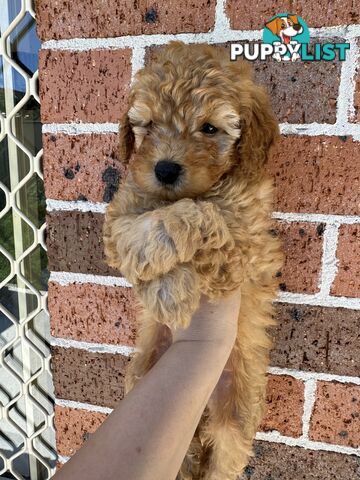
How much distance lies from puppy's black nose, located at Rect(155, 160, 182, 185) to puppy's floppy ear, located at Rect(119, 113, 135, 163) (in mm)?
209

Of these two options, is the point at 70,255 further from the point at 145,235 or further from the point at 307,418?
the point at 307,418

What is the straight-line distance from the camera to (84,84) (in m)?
1.32

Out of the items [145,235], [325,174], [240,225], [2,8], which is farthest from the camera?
[2,8]

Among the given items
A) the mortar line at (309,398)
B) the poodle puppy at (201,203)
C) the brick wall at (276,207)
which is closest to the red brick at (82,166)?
the brick wall at (276,207)

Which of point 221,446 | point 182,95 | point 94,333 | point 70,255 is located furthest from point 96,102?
point 221,446

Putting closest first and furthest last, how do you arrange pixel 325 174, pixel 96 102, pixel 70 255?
pixel 325 174 → pixel 96 102 → pixel 70 255

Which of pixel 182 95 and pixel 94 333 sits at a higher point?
pixel 182 95

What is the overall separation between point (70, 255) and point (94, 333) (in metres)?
0.27

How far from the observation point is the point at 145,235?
39.2 inches

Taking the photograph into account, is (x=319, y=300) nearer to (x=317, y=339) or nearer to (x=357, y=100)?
(x=317, y=339)

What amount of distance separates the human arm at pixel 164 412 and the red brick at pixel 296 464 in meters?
0.59

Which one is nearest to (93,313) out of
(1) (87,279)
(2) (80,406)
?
(1) (87,279)

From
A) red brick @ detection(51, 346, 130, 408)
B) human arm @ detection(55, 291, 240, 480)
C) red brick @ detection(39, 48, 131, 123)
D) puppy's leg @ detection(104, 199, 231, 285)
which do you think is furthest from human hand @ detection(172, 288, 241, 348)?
red brick @ detection(39, 48, 131, 123)

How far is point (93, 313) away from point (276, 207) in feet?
2.21
